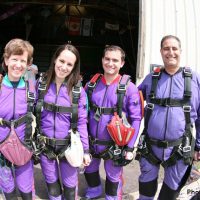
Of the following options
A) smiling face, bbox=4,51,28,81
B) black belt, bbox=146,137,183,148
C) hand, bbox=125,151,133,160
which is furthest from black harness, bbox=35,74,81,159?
black belt, bbox=146,137,183,148

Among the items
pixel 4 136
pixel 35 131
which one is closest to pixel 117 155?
pixel 35 131

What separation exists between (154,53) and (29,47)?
312cm

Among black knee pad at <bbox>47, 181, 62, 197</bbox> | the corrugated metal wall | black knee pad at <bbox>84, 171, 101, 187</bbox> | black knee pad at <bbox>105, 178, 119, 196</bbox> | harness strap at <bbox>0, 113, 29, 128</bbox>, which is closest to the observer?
harness strap at <bbox>0, 113, 29, 128</bbox>

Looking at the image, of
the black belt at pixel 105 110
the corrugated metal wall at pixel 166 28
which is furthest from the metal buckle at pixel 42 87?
the corrugated metal wall at pixel 166 28

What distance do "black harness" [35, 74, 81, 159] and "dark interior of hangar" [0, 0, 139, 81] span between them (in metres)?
8.28

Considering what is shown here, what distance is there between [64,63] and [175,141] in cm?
146

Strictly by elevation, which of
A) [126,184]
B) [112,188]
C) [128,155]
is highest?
[128,155]

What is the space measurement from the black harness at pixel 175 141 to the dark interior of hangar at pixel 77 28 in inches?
317

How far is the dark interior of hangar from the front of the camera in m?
11.5

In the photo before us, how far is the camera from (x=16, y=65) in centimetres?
310

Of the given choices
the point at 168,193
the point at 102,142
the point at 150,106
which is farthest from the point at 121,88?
the point at 168,193

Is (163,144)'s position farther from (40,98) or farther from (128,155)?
(40,98)

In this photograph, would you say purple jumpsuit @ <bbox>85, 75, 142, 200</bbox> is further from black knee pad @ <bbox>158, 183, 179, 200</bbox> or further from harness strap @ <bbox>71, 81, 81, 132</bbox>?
black knee pad @ <bbox>158, 183, 179, 200</bbox>

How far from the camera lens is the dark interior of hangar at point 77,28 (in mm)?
11531
